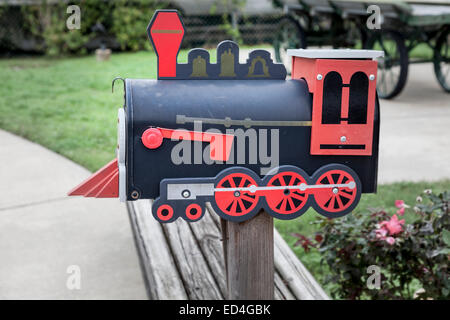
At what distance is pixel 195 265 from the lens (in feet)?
7.90

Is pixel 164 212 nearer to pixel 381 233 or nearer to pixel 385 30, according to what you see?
pixel 381 233

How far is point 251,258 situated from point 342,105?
47cm

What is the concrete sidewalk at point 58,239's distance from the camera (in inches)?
111

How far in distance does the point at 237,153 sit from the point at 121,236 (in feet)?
7.50

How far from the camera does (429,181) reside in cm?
398

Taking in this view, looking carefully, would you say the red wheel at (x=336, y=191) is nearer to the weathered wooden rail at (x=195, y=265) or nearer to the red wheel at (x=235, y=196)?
the red wheel at (x=235, y=196)

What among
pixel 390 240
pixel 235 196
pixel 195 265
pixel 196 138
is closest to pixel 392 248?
pixel 390 240

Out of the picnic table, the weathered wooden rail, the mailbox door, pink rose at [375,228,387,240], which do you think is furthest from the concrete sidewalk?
the picnic table

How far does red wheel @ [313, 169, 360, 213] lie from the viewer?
1.29 m

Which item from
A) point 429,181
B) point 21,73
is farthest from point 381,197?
point 21,73

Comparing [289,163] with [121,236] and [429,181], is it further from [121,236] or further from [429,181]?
[429,181]

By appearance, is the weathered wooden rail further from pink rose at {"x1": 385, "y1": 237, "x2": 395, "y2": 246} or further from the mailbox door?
the mailbox door

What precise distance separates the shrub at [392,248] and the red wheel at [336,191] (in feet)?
2.93

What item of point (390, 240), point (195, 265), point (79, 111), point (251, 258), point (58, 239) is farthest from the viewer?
point (79, 111)
